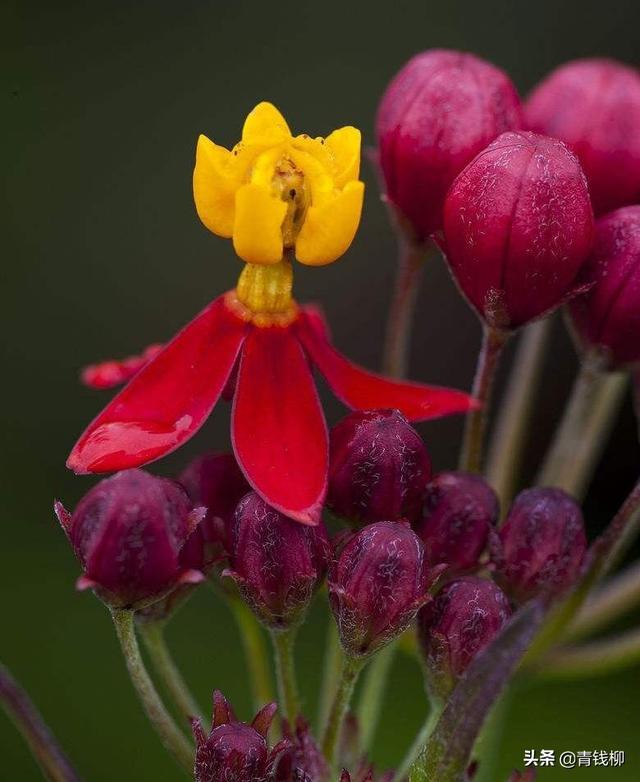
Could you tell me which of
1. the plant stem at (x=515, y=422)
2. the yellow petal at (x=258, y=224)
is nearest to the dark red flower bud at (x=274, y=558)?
the yellow petal at (x=258, y=224)

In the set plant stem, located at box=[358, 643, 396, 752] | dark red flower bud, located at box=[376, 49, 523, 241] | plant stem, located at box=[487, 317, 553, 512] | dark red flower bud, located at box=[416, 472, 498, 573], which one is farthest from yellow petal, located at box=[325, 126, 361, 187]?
plant stem, located at box=[358, 643, 396, 752]

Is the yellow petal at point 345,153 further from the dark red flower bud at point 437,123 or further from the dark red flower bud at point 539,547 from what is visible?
the dark red flower bud at point 539,547

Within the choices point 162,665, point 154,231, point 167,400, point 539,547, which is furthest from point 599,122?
point 154,231

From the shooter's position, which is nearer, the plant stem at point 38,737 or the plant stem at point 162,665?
the plant stem at point 38,737

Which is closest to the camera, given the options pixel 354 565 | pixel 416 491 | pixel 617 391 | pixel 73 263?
pixel 354 565

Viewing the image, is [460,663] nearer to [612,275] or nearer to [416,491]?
[416,491]

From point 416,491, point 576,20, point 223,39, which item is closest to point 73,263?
point 223,39

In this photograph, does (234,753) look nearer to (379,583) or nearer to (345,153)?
(379,583)
